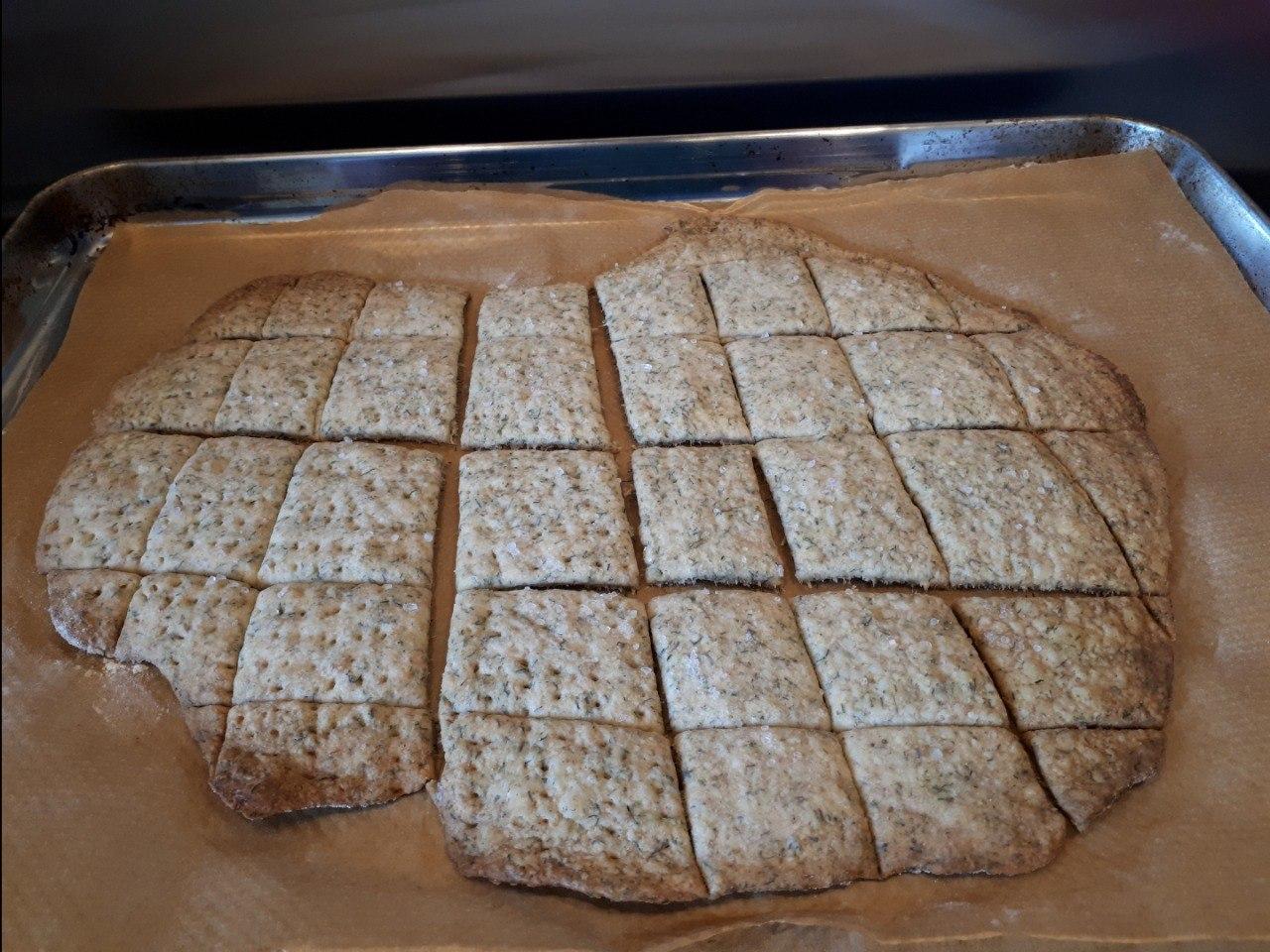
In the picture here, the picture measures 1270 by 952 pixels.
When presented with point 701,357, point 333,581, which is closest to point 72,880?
point 333,581

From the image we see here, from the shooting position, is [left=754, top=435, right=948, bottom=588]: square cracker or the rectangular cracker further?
[left=754, top=435, right=948, bottom=588]: square cracker

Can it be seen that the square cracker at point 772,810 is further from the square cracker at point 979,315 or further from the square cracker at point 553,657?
the square cracker at point 979,315

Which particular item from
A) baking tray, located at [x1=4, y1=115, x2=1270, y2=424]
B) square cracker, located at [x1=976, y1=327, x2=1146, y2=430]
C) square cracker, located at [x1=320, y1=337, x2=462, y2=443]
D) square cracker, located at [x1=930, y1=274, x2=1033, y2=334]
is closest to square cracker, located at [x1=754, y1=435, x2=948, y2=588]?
square cracker, located at [x1=976, y1=327, x2=1146, y2=430]

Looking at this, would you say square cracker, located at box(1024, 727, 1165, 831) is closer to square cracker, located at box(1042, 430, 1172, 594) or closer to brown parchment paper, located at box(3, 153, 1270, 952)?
brown parchment paper, located at box(3, 153, 1270, 952)

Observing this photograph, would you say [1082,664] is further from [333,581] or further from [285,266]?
[285,266]

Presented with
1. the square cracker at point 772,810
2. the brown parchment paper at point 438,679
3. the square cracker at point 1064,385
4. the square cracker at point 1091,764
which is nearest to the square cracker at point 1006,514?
the square cracker at point 1064,385

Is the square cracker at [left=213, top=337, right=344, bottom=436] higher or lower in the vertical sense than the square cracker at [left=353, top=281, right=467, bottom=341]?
lower
